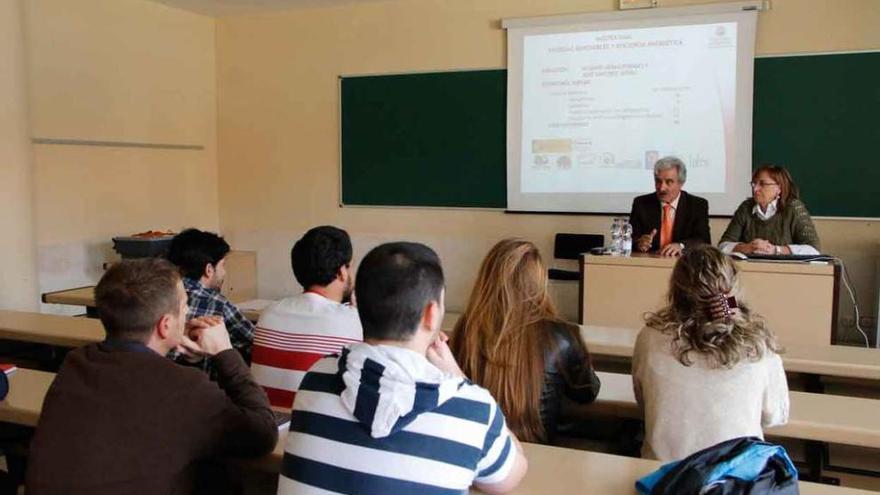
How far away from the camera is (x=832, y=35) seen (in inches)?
195

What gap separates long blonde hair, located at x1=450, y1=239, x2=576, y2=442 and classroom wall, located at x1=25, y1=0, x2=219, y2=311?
4454mm

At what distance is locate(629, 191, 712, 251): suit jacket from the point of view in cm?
434

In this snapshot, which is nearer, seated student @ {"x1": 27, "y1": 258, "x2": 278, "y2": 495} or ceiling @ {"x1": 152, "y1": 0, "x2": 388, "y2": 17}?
seated student @ {"x1": 27, "y1": 258, "x2": 278, "y2": 495}

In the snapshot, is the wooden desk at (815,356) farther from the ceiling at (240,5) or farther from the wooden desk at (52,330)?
the ceiling at (240,5)

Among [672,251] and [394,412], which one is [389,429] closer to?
[394,412]

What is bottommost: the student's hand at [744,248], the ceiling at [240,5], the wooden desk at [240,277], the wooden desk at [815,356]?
the wooden desk at [240,277]

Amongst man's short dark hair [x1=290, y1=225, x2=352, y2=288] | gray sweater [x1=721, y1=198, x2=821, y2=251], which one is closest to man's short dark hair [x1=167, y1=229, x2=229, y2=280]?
man's short dark hair [x1=290, y1=225, x2=352, y2=288]

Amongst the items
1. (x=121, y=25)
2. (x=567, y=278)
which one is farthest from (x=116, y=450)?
(x=121, y=25)

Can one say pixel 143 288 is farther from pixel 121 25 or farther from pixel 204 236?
pixel 121 25

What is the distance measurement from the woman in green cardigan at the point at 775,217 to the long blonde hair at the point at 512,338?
2.24m

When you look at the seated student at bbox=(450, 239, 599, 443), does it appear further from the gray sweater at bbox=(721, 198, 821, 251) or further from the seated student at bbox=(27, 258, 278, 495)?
the gray sweater at bbox=(721, 198, 821, 251)

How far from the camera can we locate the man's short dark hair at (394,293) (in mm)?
1304

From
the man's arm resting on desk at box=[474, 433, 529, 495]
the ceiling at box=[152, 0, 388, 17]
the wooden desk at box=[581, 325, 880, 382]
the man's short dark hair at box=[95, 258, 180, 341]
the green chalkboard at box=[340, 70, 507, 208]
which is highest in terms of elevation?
the ceiling at box=[152, 0, 388, 17]

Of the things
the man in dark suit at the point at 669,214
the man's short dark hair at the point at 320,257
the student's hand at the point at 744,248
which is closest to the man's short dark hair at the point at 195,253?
the man's short dark hair at the point at 320,257
